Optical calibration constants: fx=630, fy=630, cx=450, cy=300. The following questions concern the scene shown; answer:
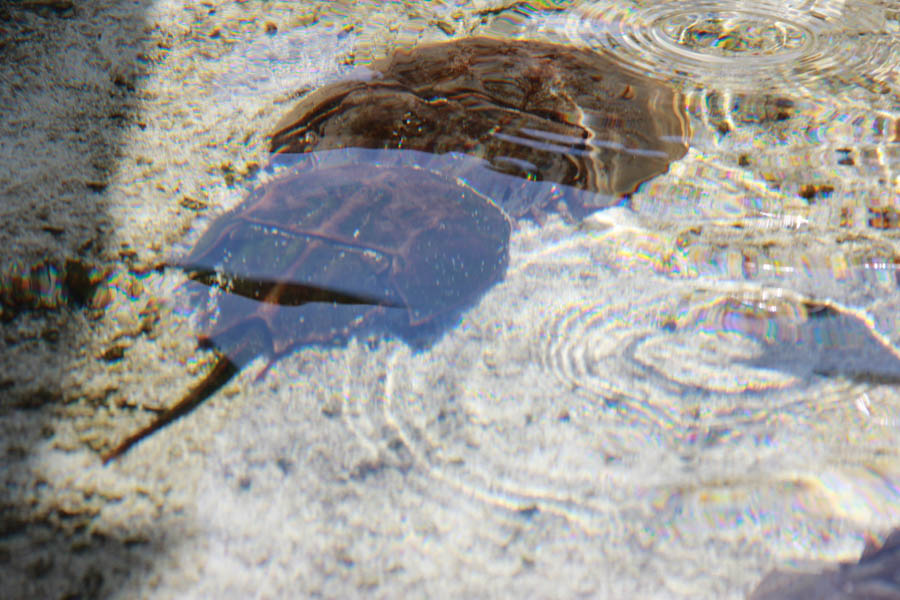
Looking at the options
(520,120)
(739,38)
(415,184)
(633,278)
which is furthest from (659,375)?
(739,38)

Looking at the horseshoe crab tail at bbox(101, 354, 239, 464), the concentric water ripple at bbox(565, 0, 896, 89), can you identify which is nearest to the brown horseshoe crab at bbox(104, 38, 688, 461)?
the horseshoe crab tail at bbox(101, 354, 239, 464)

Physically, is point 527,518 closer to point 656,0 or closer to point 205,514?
point 205,514

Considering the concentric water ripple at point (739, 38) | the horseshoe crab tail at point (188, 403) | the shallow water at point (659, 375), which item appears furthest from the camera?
the concentric water ripple at point (739, 38)

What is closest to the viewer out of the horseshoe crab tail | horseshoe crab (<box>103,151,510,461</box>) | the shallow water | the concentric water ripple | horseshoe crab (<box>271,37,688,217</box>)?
the shallow water

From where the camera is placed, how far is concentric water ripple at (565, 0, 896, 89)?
2881mm

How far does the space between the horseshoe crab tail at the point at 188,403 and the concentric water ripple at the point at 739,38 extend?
2266 mm

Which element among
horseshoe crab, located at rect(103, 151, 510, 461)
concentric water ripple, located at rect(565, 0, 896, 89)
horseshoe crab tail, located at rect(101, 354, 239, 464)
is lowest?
horseshoe crab tail, located at rect(101, 354, 239, 464)

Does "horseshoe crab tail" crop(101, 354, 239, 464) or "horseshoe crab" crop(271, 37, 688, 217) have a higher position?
"horseshoe crab" crop(271, 37, 688, 217)

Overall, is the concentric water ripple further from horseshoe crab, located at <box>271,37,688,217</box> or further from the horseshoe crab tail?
the horseshoe crab tail

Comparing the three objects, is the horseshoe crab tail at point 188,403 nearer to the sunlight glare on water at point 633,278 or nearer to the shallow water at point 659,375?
the shallow water at point 659,375

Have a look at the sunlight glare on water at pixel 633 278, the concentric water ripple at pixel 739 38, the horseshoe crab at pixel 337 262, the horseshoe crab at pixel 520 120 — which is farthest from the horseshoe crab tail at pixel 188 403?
the concentric water ripple at pixel 739 38

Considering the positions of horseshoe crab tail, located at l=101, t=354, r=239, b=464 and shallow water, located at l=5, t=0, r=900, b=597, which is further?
horseshoe crab tail, located at l=101, t=354, r=239, b=464

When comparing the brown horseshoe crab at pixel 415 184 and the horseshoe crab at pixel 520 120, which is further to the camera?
the horseshoe crab at pixel 520 120

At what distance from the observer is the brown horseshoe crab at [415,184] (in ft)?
5.93
